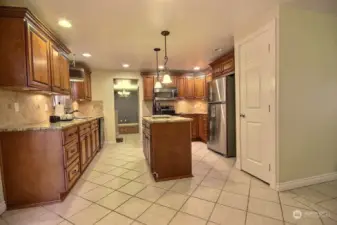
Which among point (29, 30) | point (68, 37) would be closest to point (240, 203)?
point (29, 30)

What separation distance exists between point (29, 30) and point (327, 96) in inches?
152

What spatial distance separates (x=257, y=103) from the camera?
8.32 ft

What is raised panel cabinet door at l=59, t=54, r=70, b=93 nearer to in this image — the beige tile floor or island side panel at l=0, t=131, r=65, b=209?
island side panel at l=0, t=131, r=65, b=209

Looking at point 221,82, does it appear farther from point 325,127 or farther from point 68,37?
point 68,37

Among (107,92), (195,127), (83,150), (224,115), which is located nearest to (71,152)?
(83,150)

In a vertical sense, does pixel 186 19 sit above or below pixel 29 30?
above

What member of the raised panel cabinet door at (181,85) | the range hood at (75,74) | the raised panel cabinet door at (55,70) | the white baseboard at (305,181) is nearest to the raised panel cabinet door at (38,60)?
the raised panel cabinet door at (55,70)

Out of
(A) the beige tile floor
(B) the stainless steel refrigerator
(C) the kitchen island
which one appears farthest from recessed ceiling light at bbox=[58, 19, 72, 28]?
(B) the stainless steel refrigerator

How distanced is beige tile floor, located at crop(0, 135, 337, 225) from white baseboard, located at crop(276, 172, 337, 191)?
0.06 m

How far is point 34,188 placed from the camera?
2.04m

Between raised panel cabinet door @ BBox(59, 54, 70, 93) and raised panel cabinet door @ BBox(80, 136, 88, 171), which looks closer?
raised panel cabinet door @ BBox(80, 136, 88, 171)

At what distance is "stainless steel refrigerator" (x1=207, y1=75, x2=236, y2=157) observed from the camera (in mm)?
3668

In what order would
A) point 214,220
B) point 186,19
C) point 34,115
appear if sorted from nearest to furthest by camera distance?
point 214,220
point 186,19
point 34,115

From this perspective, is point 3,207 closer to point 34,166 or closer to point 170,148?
point 34,166
